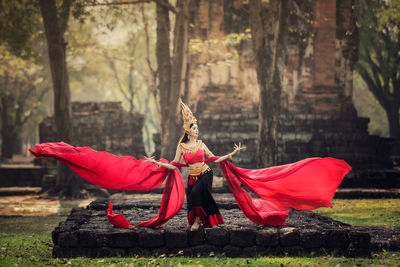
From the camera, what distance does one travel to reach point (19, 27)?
16.2m

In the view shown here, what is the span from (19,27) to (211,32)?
25.2 ft

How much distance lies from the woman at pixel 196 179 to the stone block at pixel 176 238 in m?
0.23

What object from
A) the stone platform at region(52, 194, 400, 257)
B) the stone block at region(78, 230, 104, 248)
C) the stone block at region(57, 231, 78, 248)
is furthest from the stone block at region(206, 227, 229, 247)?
the stone block at region(57, 231, 78, 248)

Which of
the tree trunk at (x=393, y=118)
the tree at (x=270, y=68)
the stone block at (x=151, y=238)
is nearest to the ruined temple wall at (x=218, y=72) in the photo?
the tree at (x=270, y=68)

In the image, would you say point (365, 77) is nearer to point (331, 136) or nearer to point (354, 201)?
point (331, 136)

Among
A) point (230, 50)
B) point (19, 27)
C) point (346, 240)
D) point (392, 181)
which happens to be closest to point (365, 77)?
point (230, 50)

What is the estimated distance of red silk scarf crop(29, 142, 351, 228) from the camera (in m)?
7.14

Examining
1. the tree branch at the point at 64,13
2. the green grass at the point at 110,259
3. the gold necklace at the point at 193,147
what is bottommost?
the green grass at the point at 110,259

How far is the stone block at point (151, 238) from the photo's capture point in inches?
266

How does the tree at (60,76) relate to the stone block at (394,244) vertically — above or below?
above

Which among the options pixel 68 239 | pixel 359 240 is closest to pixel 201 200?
pixel 68 239

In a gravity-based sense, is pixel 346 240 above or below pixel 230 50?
below

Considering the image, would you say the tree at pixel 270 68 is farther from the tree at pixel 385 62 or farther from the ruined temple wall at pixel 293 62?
the tree at pixel 385 62

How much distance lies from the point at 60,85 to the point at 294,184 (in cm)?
994
